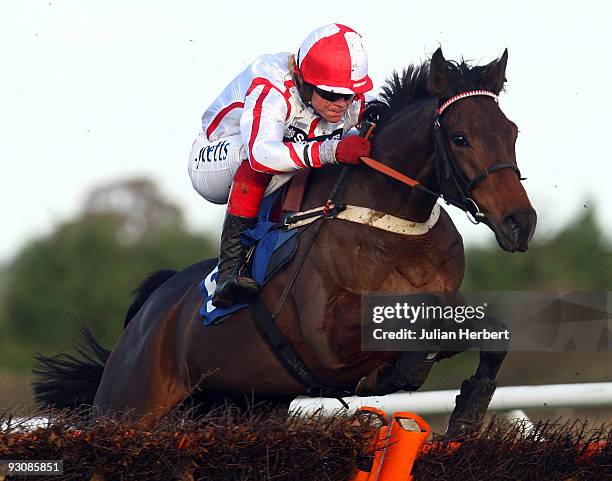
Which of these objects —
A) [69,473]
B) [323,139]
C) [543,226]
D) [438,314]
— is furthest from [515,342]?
[543,226]

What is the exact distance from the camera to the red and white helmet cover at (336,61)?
449cm

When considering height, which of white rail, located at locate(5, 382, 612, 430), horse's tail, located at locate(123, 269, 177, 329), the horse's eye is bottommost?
white rail, located at locate(5, 382, 612, 430)

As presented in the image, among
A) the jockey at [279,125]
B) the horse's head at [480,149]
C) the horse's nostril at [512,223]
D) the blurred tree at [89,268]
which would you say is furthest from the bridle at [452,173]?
the blurred tree at [89,268]

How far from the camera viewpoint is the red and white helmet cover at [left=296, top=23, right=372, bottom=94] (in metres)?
4.49

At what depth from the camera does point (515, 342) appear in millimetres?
4547

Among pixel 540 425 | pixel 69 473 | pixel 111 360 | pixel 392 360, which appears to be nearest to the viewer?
pixel 69 473

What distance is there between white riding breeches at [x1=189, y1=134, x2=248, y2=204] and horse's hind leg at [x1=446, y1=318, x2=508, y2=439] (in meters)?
1.35

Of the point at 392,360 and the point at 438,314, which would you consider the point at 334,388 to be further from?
the point at 438,314

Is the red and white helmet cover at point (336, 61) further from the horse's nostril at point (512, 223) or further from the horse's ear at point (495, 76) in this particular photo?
the horse's nostril at point (512, 223)

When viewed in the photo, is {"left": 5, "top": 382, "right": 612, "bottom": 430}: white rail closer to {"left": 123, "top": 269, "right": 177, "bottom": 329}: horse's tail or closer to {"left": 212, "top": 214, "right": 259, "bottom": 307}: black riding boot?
{"left": 123, "top": 269, "right": 177, "bottom": 329}: horse's tail

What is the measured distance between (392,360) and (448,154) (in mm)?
865

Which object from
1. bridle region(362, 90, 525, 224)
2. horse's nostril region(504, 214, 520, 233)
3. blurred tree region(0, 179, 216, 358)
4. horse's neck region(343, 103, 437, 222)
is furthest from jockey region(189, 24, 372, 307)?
blurred tree region(0, 179, 216, 358)

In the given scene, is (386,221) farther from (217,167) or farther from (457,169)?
(217,167)

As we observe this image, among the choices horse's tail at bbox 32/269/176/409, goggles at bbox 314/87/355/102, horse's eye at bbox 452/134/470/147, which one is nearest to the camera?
horse's eye at bbox 452/134/470/147
